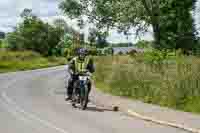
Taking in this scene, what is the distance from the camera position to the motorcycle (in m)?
16.1

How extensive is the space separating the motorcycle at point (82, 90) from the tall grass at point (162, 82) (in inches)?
86.3

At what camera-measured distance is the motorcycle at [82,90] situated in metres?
16.1

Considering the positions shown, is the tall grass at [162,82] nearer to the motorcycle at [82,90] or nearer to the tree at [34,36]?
the motorcycle at [82,90]

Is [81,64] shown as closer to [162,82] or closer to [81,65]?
[81,65]

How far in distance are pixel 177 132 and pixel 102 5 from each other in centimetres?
3338

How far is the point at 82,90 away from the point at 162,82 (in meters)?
2.80

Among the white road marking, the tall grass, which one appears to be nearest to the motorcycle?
the white road marking

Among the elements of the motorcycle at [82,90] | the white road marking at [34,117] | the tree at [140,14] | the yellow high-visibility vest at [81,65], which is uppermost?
the tree at [140,14]

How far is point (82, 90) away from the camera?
16266 mm

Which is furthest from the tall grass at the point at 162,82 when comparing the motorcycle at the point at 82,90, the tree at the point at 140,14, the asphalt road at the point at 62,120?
the tree at the point at 140,14

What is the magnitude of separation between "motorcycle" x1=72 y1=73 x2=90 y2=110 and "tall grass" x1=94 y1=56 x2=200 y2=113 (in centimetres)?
219

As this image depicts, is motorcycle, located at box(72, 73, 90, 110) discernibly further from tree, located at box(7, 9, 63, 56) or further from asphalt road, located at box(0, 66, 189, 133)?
tree, located at box(7, 9, 63, 56)

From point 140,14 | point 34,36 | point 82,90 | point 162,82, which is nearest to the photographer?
point 82,90

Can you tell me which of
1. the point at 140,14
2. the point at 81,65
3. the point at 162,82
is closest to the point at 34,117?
the point at 81,65
